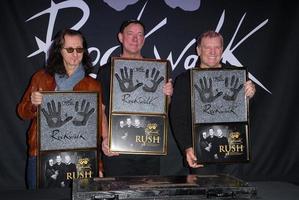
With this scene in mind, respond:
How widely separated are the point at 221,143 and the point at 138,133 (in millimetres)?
486

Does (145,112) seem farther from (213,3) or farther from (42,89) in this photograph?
(213,3)

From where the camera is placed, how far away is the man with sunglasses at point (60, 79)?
6.76 ft

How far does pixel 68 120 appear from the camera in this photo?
196 centimetres

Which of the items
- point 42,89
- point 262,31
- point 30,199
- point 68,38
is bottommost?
point 30,199

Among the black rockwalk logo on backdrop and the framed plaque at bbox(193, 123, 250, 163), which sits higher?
the black rockwalk logo on backdrop

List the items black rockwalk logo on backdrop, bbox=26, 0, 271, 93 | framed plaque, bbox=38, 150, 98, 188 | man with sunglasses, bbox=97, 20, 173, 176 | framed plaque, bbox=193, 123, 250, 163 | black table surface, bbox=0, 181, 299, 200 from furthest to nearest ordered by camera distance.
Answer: black rockwalk logo on backdrop, bbox=26, 0, 271, 93
man with sunglasses, bbox=97, 20, 173, 176
framed plaque, bbox=193, 123, 250, 163
framed plaque, bbox=38, 150, 98, 188
black table surface, bbox=0, 181, 299, 200

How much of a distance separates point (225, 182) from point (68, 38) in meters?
1.29

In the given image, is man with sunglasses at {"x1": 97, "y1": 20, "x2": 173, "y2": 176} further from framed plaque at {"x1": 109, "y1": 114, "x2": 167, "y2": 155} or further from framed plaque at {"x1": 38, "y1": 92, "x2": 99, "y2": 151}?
framed plaque at {"x1": 38, "y1": 92, "x2": 99, "y2": 151}

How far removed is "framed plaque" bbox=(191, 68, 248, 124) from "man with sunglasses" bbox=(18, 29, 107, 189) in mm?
566

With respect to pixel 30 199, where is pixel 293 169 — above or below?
below

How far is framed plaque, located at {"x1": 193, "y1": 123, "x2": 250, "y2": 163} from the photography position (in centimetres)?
203

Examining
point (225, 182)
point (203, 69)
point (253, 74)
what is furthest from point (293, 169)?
point (225, 182)

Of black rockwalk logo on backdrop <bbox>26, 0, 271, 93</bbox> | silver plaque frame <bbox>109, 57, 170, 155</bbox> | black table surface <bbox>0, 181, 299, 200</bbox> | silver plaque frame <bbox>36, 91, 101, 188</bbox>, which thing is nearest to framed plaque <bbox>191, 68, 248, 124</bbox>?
silver plaque frame <bbox>109, 57, 170, 155</bbox>

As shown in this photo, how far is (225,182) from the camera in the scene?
1284mm
